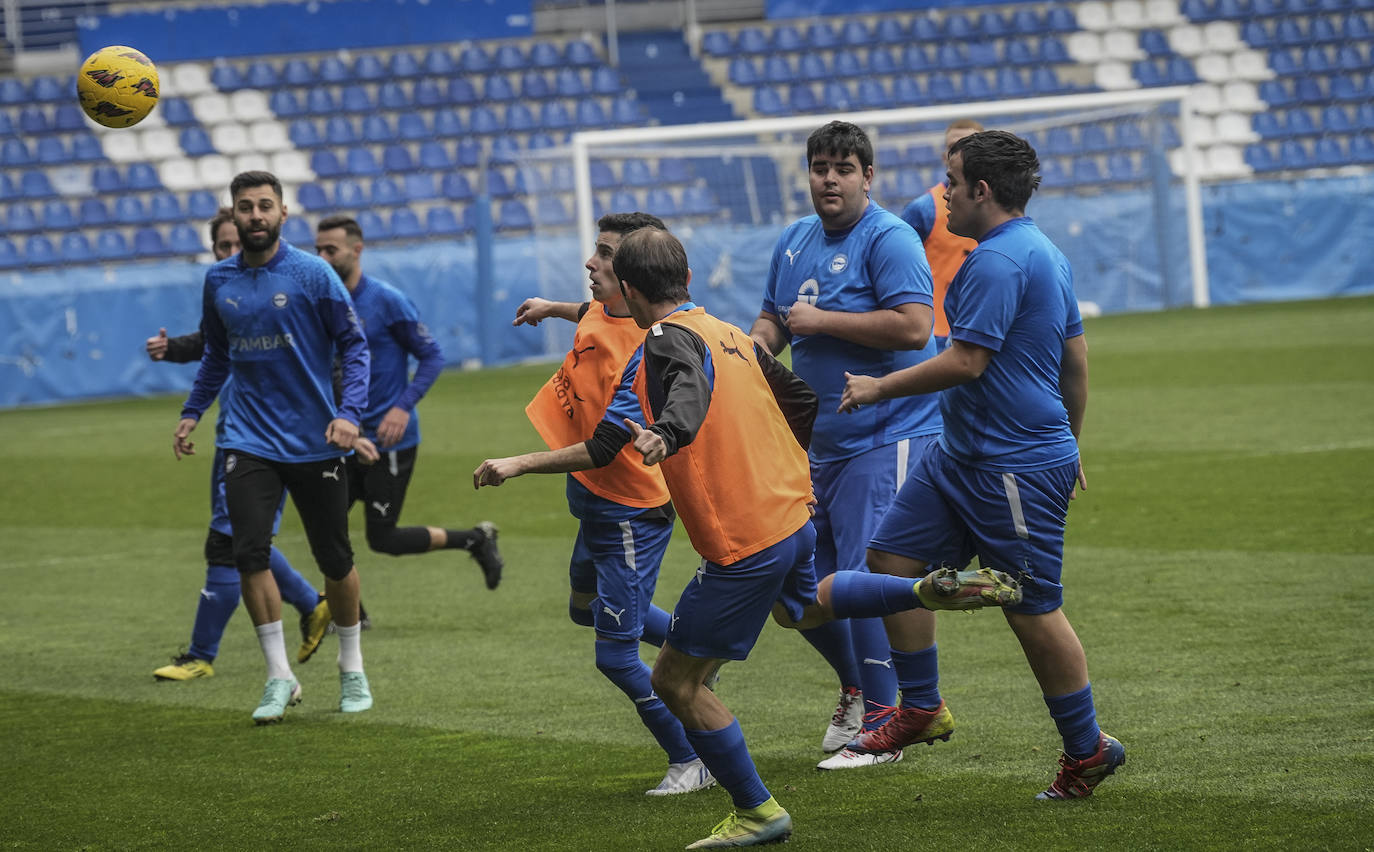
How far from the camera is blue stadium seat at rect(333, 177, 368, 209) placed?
102ft

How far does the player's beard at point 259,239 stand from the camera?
6.43 m

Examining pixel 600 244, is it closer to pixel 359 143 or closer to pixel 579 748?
pixel 579 748

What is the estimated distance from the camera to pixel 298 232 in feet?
95.6

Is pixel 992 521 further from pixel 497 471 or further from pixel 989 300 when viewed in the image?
A: pixel 497 471

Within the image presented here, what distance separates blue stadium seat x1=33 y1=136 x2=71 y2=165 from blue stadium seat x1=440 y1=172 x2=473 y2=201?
716 cm

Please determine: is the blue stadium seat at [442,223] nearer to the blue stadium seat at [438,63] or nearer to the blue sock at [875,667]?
the blue stadium seat at [438,63]

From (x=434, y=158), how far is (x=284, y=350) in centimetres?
2623

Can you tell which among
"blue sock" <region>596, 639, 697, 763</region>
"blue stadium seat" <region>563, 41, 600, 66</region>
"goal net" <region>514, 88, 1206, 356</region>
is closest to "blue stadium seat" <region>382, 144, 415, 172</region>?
"blue stadium seat" <region>563, 41, 600, 66</region>

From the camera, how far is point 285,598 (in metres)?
7.57

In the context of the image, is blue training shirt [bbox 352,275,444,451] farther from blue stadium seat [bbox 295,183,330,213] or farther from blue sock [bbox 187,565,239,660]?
blue stadium seat [bbox 295,183,330,213]

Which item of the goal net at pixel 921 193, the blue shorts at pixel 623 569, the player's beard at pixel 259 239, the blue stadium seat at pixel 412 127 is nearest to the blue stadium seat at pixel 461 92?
the blue stadium seat at pixel 412 127

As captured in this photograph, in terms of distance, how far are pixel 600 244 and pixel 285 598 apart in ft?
10.4

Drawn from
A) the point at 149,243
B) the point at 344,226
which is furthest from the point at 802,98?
the point at 344,226

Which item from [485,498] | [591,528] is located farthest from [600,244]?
[485,498]
